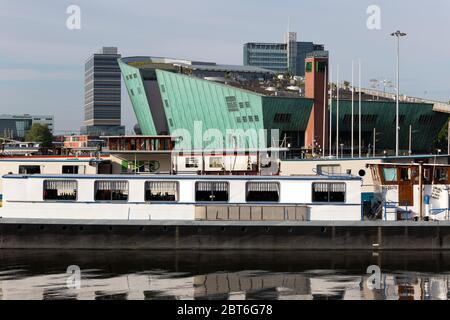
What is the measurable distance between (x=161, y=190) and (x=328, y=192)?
871 cm

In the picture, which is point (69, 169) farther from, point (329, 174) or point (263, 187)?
point (329, 174)

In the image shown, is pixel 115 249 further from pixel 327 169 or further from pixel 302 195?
pixel 327 169

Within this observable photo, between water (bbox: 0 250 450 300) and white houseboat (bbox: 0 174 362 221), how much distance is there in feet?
6.77

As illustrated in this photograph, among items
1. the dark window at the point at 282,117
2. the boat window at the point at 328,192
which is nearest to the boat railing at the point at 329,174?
the boat window at the point at 328,192

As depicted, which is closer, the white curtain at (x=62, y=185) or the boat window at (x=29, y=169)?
the white curtain at (x=62, y=185)

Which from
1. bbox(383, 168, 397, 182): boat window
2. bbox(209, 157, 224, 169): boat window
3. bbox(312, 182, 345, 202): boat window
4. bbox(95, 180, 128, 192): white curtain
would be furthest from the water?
bbox(209, 157, 224, 169): boat window

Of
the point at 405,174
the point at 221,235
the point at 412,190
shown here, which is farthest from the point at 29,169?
the point at 412,190

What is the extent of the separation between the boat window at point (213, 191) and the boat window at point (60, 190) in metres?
6.66

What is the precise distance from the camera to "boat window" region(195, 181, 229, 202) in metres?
36.2

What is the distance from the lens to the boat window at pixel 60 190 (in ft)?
119

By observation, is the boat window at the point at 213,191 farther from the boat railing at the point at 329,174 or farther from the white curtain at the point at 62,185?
the white curtain at the point at 62,185
